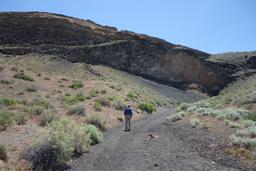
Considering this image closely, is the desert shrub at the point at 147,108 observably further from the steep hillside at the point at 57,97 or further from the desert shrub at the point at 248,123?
the desert shrub at the point at 248,123

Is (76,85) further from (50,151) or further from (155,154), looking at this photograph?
(50,151)

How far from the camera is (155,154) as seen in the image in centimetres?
1517

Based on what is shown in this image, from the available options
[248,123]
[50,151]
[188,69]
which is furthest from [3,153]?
[188,69]

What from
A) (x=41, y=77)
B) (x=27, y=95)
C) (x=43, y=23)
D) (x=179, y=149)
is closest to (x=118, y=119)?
(x=27, y=95)

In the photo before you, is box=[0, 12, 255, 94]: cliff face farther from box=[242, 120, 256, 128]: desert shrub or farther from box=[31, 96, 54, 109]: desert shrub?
box=[242, 120, 256, 128]: desert shrub

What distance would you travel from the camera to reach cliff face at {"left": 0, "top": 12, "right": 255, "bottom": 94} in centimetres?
6297

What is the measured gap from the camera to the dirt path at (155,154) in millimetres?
13430

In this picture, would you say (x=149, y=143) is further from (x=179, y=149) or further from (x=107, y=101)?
(x=107, y=101)

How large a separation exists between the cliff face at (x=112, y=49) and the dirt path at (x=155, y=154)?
42.5 meters

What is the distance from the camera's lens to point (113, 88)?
43906 millimetres

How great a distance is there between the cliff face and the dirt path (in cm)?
4253

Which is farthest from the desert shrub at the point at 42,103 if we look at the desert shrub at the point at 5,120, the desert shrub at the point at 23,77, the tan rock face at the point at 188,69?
the tan rock face at the point at 188,69

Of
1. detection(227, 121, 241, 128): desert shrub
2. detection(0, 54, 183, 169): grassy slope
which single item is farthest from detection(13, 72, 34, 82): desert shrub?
detection(227, 121, 241, 128): desert shrub

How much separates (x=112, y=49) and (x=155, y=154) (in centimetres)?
5170
